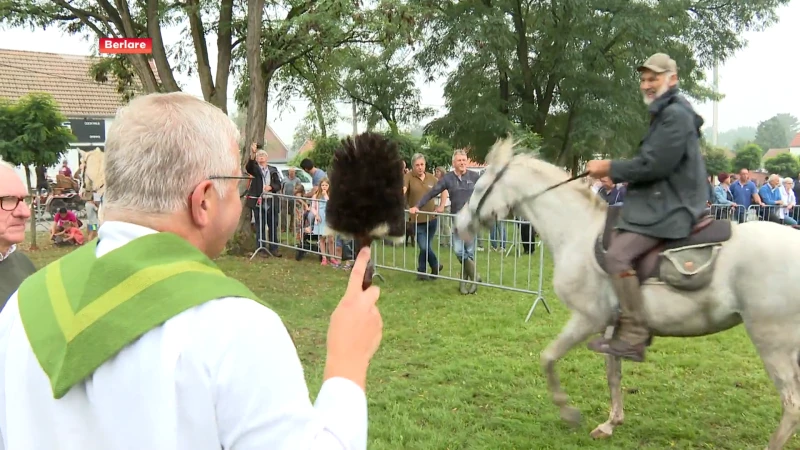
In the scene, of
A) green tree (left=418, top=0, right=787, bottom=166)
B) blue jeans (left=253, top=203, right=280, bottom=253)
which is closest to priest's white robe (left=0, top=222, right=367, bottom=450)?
blue jeans (left=253, top=203, right=280, bottom=253)

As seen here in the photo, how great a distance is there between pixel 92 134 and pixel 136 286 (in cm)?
3277

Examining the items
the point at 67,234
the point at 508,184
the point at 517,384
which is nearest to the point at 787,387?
the point at 517,384

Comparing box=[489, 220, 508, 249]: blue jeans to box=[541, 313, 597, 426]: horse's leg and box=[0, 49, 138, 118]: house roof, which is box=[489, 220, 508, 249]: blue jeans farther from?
box=[0, 49, 138, 118]: house roof

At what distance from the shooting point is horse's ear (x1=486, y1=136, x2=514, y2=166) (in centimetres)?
515

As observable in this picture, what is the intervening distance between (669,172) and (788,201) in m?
13.3

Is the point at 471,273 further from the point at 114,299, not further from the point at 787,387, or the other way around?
the point at 114,299

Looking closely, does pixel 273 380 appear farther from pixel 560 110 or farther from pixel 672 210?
pixel 560 110

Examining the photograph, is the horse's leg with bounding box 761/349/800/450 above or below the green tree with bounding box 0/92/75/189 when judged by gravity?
below

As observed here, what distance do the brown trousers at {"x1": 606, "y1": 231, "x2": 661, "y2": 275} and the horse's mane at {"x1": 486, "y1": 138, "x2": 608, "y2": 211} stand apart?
1.77 feet

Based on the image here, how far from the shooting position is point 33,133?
49.2 ft

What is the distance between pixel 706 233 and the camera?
4082 millimetres

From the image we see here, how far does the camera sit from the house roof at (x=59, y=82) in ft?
95.1

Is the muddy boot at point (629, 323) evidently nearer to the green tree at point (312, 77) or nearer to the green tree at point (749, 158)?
the green tree at point (312, 77)

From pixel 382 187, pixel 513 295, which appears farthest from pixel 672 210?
pixel 513 295
